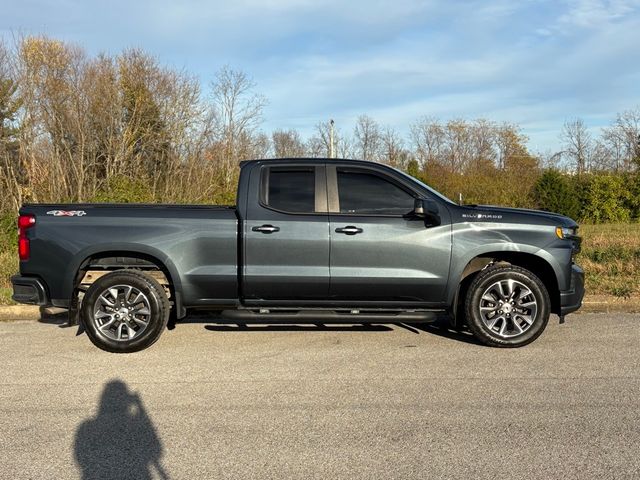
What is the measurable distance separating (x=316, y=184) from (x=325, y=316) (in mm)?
1385

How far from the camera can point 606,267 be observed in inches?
388

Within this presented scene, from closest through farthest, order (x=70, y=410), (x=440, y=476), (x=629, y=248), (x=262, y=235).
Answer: (x=440, y=476), (x=70, y=410), (x=262, y=235), (x=629, y=248)

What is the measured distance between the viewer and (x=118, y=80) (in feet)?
58.9

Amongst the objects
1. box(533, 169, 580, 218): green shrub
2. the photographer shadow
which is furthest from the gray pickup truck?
box(533, 169, 580, 218): green shrub

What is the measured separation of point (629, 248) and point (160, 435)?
1099cm

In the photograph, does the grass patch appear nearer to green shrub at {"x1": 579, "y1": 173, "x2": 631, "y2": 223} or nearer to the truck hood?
the truck hood

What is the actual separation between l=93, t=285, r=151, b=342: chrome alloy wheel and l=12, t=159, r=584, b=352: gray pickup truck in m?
0.01

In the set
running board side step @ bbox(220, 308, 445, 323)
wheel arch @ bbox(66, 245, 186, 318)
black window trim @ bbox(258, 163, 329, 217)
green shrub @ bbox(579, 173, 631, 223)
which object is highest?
green shrub @ bbox(579, 173, 631, 223)

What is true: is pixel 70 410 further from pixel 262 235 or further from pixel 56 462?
pixel 262 235

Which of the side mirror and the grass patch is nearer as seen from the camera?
the side mirror

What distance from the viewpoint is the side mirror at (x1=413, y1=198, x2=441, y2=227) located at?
570cm

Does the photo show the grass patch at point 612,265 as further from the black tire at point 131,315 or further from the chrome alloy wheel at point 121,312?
the chrome alloy wheel at point 121,312

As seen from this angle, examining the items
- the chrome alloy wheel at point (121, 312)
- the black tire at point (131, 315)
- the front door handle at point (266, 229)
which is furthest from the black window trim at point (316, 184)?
the chrome alloy wheel at point (121, 312)

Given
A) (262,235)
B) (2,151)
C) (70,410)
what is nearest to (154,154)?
(2,151)
